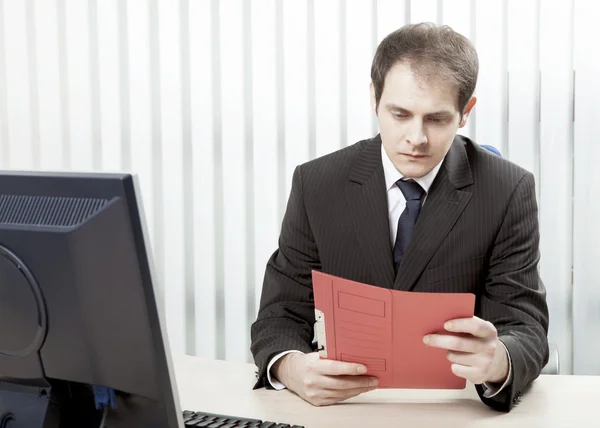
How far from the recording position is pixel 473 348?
139 centimetres

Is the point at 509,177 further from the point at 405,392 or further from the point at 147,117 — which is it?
the point at 147,117

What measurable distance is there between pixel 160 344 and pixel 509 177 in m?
1.20

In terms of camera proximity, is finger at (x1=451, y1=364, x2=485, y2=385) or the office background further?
the office background

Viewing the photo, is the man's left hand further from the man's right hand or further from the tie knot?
the tie knot

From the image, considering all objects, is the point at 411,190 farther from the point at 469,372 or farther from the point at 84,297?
the point at 84,297

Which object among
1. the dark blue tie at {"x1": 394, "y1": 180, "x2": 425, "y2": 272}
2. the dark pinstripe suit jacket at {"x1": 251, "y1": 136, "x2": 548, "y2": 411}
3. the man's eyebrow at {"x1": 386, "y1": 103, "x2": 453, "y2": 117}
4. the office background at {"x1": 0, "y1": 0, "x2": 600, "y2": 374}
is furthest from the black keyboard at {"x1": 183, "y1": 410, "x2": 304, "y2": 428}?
the office background at {"x1": 0, "y1": 0, "x2": 600, "y2": 374}

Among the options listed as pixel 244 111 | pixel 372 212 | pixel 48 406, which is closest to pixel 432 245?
pixel 372 212

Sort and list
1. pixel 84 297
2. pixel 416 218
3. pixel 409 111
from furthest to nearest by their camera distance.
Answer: pixel 416 218 < pixel 409 111 < pixel 84 297

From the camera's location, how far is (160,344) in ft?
3.19

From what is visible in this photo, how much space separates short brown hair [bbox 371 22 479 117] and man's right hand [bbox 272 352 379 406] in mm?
678

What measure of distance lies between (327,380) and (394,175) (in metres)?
0.63

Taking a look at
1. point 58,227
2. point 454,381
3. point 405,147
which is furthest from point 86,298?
point 405,147

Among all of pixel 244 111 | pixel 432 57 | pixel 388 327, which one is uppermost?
pixel 432 57

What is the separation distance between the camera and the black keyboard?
1.31 m
